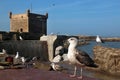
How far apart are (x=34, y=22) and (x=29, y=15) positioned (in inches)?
76.0

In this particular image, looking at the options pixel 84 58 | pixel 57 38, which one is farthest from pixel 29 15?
pixel 84 58

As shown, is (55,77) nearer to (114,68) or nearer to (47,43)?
(114,68)

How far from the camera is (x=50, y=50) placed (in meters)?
34.3

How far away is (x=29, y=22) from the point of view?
6025 cm

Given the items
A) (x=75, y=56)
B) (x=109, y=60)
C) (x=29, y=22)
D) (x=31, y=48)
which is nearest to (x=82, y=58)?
(x=75, y=56)

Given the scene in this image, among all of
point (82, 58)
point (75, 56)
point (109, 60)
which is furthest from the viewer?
point (109, 60)

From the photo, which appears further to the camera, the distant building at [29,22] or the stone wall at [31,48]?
the distant building at [29,22]

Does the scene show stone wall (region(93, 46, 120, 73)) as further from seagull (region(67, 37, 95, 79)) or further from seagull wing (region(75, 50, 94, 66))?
seagull (region(67, 37, 95, 79))

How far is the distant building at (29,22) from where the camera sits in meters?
A: 60.5

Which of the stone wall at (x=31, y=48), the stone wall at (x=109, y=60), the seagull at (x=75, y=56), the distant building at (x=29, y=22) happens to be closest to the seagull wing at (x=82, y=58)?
the seagull at (x=75, y=56)

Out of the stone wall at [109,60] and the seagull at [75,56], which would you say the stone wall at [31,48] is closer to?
the stone wall at [109,60]

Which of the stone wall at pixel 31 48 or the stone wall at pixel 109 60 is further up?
the stone wall at pixel 31 48

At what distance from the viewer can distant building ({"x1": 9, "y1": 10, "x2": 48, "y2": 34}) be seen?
60500 millimetres

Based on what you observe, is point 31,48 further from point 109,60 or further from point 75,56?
A: point 75,56
